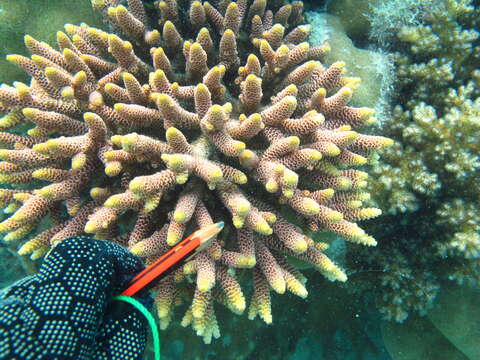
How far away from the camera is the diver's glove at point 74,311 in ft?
4.59

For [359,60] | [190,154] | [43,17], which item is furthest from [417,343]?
[43,17]

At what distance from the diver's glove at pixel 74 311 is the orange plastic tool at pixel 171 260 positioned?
115 millimetres

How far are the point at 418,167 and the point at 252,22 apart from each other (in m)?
2.11

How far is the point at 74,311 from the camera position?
1.52m

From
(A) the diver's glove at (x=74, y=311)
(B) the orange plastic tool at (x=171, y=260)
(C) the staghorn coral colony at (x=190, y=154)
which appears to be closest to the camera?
(A) the diver's glove at (x=74, y=311)

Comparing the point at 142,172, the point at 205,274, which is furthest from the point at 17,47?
the point at 205,274

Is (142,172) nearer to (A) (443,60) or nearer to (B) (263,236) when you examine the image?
(B) (263,236)

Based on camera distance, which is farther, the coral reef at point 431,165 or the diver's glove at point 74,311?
the coral reef at point 431,165

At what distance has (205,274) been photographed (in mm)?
2338

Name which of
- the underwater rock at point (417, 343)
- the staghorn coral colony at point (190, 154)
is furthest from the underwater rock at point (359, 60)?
the underwater rock at point (417, 343)

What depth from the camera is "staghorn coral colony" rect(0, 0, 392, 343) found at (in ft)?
7.82

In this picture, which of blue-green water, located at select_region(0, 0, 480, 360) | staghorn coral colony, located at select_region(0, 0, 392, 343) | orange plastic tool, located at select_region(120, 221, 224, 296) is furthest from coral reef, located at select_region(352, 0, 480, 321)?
orange plastic tool, located at select_region(120, 221, 224, 296)

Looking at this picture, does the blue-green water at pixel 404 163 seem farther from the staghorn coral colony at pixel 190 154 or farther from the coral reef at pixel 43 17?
the staghorn coral colony at pixel 190 154

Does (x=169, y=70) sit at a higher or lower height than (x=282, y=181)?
higher
